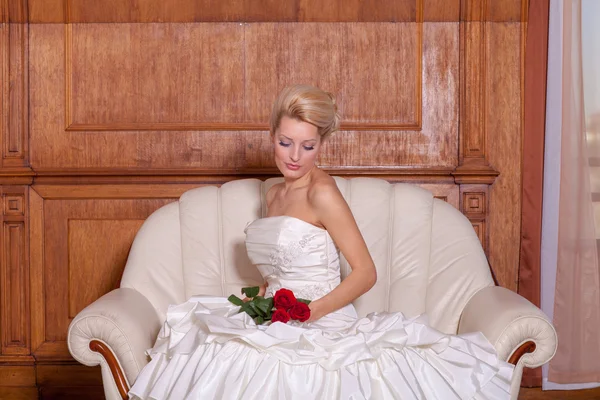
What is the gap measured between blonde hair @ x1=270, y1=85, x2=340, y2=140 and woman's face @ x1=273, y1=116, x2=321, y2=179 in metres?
0.02

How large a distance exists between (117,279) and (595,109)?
2814mm

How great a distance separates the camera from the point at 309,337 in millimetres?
2607

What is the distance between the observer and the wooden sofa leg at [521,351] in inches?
113

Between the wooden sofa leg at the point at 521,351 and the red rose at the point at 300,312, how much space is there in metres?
0.81

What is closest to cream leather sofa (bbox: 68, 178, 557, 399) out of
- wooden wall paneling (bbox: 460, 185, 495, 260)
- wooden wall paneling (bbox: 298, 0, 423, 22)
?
wooden wall paneling (bbox: 460, 185, 495, 260)

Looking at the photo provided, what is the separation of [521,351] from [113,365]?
5.05 feet

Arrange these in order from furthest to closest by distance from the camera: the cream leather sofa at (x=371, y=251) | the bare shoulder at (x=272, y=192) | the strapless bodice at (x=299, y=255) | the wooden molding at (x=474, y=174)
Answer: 1. the wooden molding at (x=474, y=174)
2. the cream leather sofa at (x=371, y=251)
3. the bare shoulder at (x=272, y=192)
4. the strapless bodice at (x=299, y=255)

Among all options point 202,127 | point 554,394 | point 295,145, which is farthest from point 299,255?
point 554,394

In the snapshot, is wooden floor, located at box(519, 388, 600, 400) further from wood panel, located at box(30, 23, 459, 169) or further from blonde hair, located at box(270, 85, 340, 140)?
blonde hair, located at box(270, 85, 340, 140)

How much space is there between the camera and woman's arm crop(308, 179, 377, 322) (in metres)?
2.91

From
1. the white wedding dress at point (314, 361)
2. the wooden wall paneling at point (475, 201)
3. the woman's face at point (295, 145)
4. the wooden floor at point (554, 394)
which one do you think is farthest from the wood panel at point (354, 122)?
the white wedding dress at point (314, 361)

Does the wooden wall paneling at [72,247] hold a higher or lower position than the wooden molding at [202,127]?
lower

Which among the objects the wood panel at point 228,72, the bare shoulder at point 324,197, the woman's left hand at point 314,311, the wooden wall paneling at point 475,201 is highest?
the wood panel at point 228,72

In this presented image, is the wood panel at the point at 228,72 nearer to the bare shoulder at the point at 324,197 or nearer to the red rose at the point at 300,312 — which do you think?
the bare shoulder at the point at 324,197
